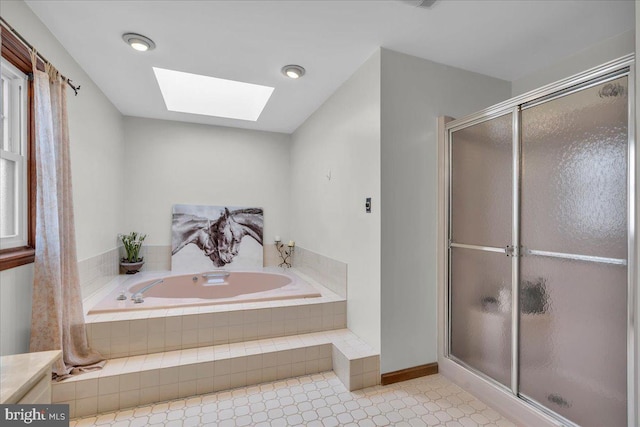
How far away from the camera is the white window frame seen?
5.68 feet

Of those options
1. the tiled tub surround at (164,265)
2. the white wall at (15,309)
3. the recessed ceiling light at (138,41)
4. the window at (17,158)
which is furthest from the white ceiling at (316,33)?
the tiled tub surround at (164,265)

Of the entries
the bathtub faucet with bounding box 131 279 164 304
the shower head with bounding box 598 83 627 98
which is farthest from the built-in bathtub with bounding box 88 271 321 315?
the shower head with bounding box 598 83 627 98

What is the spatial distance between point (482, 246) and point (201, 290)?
3.00 metres

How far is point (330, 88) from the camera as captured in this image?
111 inches

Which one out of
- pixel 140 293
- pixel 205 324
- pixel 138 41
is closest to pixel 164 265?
pixel 140 293

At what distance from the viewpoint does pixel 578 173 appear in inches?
59.9

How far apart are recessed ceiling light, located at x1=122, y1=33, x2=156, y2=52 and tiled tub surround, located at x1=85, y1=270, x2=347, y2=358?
193cm

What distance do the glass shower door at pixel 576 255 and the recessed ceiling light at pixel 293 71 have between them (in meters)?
1.65

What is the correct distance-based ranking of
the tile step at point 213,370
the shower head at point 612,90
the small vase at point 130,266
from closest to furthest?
the shower head at point 612,90
the tile step at point 213,370
the small vase at point 130,266

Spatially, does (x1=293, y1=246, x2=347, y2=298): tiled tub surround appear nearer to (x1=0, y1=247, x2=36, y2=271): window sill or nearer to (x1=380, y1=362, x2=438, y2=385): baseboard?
(x1=380, y1=362, x2=438, y2=385): baseboard

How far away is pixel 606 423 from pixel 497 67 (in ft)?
7.95

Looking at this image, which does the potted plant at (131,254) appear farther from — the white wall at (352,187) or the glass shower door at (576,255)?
the glass shower door at (576,255)

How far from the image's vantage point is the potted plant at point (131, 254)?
342cm

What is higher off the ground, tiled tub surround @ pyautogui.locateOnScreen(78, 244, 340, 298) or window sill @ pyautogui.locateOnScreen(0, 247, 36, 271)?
window sill @ pyautogui.locateOnScreen(0, 247, 36, 271)
